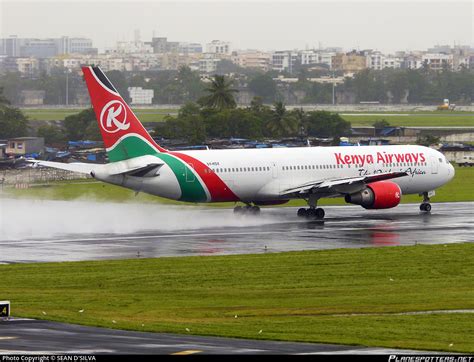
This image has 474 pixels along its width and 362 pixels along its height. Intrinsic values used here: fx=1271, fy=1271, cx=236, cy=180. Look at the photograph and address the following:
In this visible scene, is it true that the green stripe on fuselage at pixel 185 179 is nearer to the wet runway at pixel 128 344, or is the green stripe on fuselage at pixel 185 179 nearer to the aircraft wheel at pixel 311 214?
the aircraft wheel at pixel 311 214

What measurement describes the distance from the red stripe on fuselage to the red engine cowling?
739 centimetres

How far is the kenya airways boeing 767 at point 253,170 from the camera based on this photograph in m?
70.8

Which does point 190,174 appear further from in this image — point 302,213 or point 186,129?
point 186,129

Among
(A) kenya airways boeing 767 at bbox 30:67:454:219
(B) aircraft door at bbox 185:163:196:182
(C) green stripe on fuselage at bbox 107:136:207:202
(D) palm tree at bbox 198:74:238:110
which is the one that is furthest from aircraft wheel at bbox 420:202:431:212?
(D) palm tree at bbox 198:74:238:110

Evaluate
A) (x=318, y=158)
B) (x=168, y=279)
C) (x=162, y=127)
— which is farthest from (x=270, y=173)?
(x=162, y=127)

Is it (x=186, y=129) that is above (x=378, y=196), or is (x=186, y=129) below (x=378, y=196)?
below

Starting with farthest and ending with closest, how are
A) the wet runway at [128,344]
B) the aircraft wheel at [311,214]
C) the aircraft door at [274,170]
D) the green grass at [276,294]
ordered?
1. the aircraft door at [274,170]
2. the aircraft wheel at [311,214]
3. the green grass at [276,294]
4. the wet runway at [128,344]

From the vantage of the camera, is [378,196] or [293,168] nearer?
[378,196]

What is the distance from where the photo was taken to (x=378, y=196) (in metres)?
73.8

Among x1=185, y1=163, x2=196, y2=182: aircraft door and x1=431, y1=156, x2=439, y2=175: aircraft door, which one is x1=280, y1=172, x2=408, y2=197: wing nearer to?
x1=431, y1=156, x2=439, y2=175: aircraft door

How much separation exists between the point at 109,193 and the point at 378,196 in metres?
26.3

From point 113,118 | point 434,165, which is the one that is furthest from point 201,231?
point 434,165

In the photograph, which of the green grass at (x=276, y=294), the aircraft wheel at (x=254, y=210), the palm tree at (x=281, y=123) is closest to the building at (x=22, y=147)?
the palm tree at (x=281, y=123)

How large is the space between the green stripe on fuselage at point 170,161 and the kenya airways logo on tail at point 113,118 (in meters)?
0.78
